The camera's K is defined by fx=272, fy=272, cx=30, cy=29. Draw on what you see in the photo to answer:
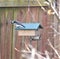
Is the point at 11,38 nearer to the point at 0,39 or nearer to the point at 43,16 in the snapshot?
the point at 0,39

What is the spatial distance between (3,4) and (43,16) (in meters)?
0.63

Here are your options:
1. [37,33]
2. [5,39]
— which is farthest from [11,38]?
[37,33]

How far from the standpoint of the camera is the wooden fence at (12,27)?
392 cm

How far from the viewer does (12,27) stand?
4.02m

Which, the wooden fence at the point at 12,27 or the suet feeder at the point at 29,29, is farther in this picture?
the wooden fence at the point at 12,27

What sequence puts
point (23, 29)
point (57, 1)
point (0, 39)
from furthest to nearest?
point (0, 39) < point (57, 1) < point (23, 29)

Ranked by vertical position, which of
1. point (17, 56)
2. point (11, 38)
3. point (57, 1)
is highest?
point (57, 1)

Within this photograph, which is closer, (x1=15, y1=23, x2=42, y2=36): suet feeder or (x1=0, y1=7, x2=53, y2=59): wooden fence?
(x1=15, y1=23, x2=42, y2=36): suet feeder

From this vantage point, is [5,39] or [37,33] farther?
[5,39]

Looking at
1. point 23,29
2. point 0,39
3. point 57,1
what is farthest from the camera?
point 0,39

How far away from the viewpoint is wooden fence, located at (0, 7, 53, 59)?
12.9ft

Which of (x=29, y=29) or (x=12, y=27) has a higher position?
(x=29, y=29)

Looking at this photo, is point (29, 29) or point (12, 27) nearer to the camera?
point (29, 29)

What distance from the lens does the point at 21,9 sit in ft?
13.1
